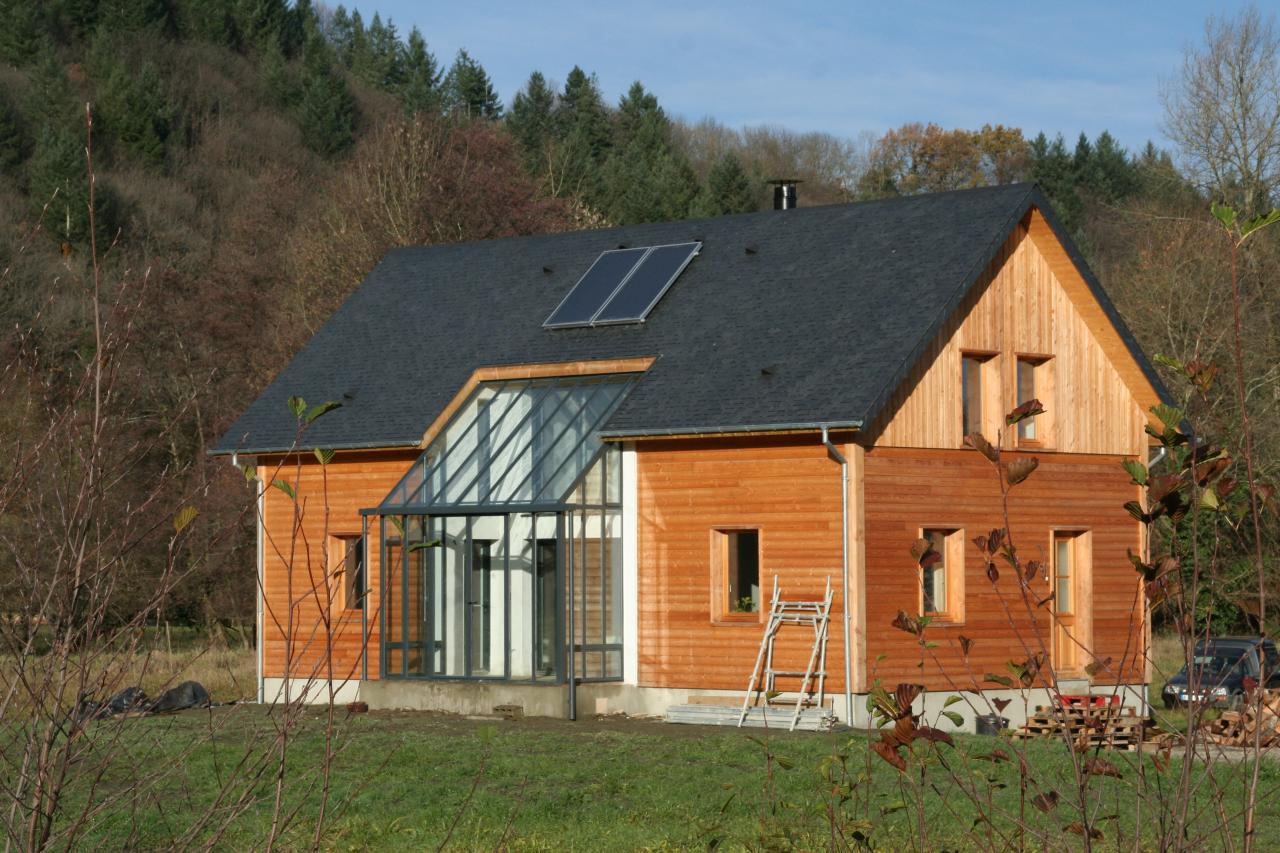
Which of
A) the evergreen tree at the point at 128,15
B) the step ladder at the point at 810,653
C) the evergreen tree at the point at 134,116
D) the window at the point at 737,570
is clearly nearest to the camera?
the step ladder at the point at 810,653

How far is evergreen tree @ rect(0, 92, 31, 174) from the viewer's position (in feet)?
188

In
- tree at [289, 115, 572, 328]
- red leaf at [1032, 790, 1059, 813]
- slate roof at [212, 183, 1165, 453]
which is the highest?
tree at [289, 115, 572, 328]

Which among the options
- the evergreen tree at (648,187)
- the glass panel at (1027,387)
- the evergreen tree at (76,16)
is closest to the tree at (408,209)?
the evergreen tree at (648,187)

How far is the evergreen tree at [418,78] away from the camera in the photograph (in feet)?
219

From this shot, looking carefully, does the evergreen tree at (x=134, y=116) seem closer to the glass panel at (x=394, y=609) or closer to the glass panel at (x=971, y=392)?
the glass panel at (x=394, y=609)

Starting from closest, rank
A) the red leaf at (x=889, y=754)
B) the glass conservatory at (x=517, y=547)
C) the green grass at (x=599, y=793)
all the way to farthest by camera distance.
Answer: the red leaf at (x=889, y=754)
the green grass at (x=599, y=793)
the glass conservatory at (x=517, y=547)

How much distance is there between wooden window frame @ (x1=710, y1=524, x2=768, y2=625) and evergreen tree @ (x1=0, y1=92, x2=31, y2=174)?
42673mm

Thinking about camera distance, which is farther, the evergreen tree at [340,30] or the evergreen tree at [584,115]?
the evergreen tree at [340,30]

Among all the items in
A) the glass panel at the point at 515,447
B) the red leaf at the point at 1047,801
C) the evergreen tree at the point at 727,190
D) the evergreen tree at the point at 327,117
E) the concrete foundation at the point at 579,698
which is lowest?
the concrete foundation at the point at 579,698

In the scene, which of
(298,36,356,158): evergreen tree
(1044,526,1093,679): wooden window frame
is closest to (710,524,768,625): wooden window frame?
(1044,526,1093,679): wooden window frame

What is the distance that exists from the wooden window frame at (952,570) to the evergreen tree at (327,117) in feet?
149

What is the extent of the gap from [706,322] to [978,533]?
4.39 meters

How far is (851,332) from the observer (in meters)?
20.9

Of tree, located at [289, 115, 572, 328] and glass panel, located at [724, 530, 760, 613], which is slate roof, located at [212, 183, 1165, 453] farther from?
tree, located at [289, 115, 572, 328]
